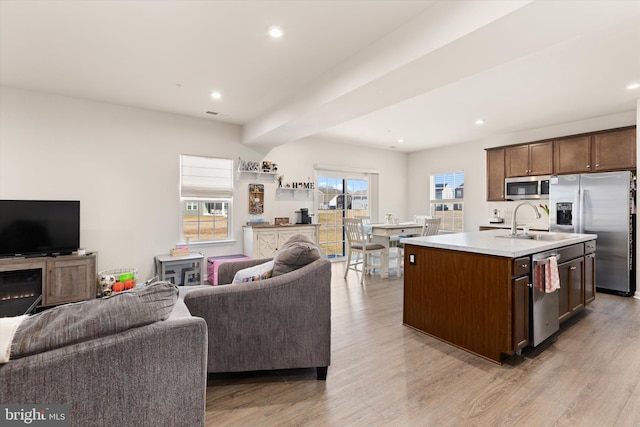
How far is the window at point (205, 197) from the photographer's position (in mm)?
4988

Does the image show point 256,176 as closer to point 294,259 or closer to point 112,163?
point 112,163

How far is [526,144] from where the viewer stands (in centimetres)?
556

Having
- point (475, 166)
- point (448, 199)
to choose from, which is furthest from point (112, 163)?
point (475, 166)

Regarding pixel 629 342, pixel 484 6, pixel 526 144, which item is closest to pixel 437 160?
pixel 526 144

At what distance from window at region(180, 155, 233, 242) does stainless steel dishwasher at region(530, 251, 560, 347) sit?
4.39 m

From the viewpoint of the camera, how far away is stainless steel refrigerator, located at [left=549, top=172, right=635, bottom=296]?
4.23 metres

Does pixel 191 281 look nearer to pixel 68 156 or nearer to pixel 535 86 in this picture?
pixel 68 156

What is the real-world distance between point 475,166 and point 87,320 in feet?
23.2

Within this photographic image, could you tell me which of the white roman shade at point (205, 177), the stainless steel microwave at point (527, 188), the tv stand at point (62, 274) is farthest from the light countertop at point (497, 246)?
the tv stand at point (62, 274)

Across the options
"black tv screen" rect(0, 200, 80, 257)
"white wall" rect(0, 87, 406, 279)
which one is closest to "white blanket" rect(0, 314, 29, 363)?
"black tv screen" rect(0, 200, 80, 257)

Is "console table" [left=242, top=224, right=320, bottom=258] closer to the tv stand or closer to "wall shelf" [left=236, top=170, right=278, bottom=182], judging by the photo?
"wall shelf" [left=236, top=170, right=278, bottom=182]

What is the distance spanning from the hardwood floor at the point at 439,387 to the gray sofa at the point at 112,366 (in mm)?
687

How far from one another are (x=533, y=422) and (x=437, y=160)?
20.8 feet

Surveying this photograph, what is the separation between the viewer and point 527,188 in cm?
552
